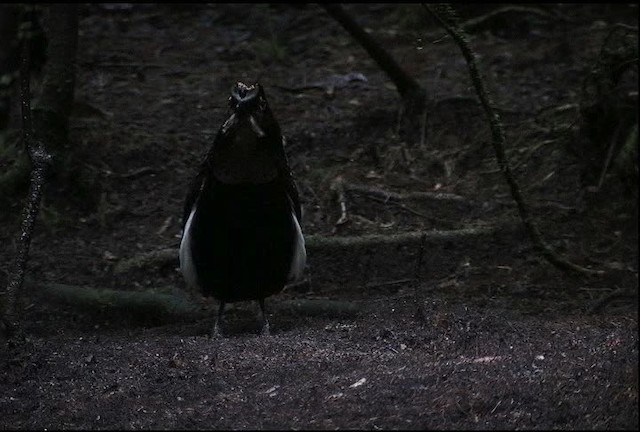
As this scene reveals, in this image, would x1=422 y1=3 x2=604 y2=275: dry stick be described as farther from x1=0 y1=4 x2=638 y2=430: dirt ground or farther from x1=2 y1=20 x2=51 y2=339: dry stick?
x1=2 y1=20 x2=51 y2=339: dry stick

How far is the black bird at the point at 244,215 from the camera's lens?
5512mm

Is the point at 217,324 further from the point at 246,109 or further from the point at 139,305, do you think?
the point at 246,109

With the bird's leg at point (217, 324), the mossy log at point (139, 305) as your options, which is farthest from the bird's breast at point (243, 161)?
the mossy log at point (139, 305)

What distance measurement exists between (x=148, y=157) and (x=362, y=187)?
5.96ft

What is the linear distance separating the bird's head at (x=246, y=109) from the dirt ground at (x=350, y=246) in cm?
104

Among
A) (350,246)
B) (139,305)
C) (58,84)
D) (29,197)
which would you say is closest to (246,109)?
(29,197)

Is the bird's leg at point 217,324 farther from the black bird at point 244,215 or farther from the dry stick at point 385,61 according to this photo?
the dry stick at point 385,61

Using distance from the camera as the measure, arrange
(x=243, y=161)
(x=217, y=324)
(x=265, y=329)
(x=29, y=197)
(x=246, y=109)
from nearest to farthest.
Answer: (x=29, y=197) → (x=246, y=109) → (x=243, y=161) → (x=265, y=329) → (x=217, y=324)

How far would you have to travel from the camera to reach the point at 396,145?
353 inches

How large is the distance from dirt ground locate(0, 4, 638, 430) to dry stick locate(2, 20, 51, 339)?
16cm

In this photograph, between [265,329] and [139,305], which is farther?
[139,305]

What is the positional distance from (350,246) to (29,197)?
2.63 meters

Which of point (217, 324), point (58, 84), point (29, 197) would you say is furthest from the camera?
point (58, 84)

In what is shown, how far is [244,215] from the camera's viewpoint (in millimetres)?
5902
